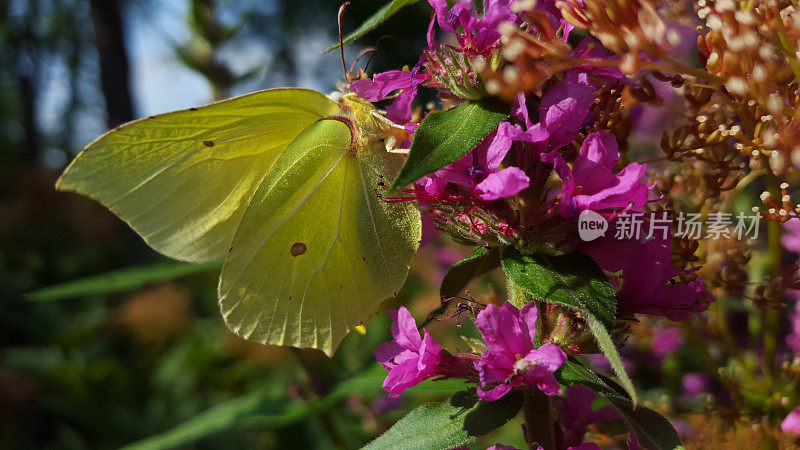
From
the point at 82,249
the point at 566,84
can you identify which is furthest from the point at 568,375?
the point at 82,249

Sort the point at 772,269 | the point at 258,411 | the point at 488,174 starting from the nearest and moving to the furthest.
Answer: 1. the point at 488,174
2. the point at 772,269
3. the point at 258,411

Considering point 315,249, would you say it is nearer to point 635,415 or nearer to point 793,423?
point 635,415

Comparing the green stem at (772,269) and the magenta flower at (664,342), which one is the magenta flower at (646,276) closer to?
the green stem at (772,269)

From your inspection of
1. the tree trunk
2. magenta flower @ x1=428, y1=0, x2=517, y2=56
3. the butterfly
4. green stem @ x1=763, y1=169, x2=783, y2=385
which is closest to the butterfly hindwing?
the butterfly

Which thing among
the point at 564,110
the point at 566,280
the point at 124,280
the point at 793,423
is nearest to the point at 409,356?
the point at 566,280

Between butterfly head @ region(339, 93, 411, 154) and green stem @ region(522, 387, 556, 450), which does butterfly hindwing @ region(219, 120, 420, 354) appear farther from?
green stem @ region(522, 387, 556, 450)

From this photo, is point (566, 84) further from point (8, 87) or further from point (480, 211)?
point (8, 87)
